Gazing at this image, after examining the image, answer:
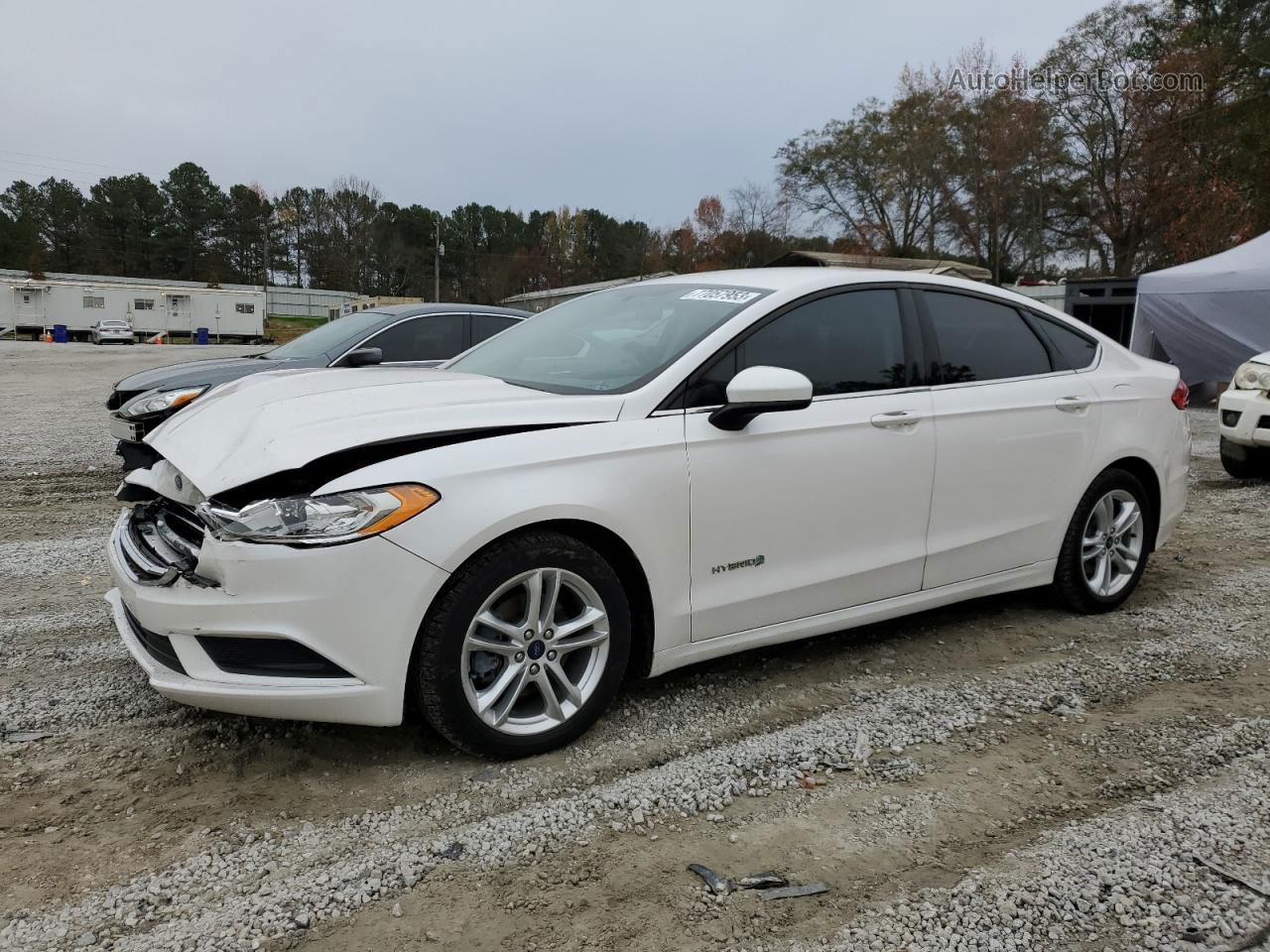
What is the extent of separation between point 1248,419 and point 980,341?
5.27m

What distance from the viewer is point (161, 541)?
2828 millimetres

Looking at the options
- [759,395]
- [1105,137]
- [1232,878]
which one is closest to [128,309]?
[1105,137]

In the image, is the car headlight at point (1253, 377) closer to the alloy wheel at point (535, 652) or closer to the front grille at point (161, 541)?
the alloy wheel at point (535, 652)

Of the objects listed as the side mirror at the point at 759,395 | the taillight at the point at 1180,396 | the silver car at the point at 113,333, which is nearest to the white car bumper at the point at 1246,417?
the taillight at the point at 1180,396

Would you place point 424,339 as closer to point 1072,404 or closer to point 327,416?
point 327,416

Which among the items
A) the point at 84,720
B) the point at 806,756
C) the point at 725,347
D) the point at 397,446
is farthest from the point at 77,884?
the point at 725,347

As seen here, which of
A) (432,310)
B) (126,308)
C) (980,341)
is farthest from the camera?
(126,308)

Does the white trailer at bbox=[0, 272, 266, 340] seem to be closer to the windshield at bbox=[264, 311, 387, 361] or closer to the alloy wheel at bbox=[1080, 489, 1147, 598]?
the windshield at bbox=[264, 311, 387, 361]

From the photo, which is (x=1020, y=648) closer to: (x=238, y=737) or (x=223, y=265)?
(x=238, y=737)

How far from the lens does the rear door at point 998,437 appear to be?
3695 mm

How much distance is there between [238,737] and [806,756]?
1.84m

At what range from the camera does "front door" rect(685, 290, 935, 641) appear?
3068mm

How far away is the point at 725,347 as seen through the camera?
10.5ft

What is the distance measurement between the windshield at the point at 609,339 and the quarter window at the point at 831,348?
0.15 m
